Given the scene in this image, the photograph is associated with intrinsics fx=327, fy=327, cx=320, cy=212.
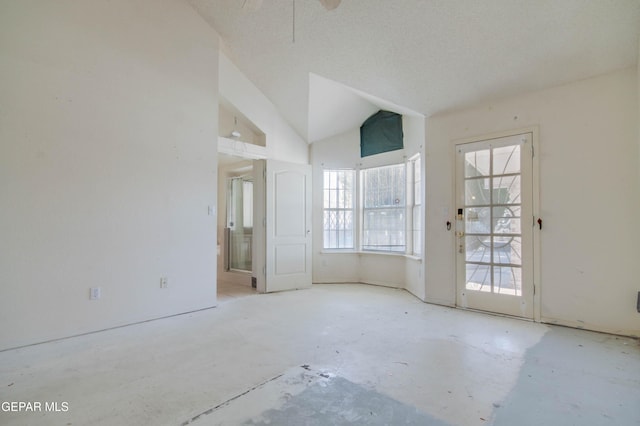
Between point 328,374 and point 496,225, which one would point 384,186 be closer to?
point 496,225

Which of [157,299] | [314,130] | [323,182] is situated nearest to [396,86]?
[314,130]

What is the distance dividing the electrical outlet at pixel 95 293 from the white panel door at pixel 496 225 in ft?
13.0

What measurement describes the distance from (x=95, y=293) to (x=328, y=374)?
243cm

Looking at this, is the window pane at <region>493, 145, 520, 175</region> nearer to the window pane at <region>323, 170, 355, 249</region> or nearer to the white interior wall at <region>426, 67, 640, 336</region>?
the white interior wall at <region>426, 67, 640, 336</region>

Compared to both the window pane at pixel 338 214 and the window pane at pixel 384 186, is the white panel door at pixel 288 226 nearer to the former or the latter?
the window pane at pixel 338 214

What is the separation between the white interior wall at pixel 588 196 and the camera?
3084mm

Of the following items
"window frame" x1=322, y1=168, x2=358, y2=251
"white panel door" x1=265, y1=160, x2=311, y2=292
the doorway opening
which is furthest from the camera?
"window frame" x1=322, y1=168, x2=358, y2=251

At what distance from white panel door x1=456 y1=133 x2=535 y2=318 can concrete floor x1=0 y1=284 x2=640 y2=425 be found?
0.40m

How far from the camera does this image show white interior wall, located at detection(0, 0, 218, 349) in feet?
9.07

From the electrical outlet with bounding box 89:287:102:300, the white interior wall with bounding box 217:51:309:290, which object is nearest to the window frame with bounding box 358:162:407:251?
the white interior wall with bounding box 217:51:309:290

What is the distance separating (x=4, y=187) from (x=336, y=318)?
128 inches

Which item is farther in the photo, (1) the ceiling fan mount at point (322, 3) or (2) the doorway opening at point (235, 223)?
(2) the doorway opening at point (235, 223)

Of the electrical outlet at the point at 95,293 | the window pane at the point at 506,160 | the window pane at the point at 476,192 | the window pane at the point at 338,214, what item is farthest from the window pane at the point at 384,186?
the electrical outlet at the point at 95,293

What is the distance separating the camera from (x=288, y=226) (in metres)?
5.16
